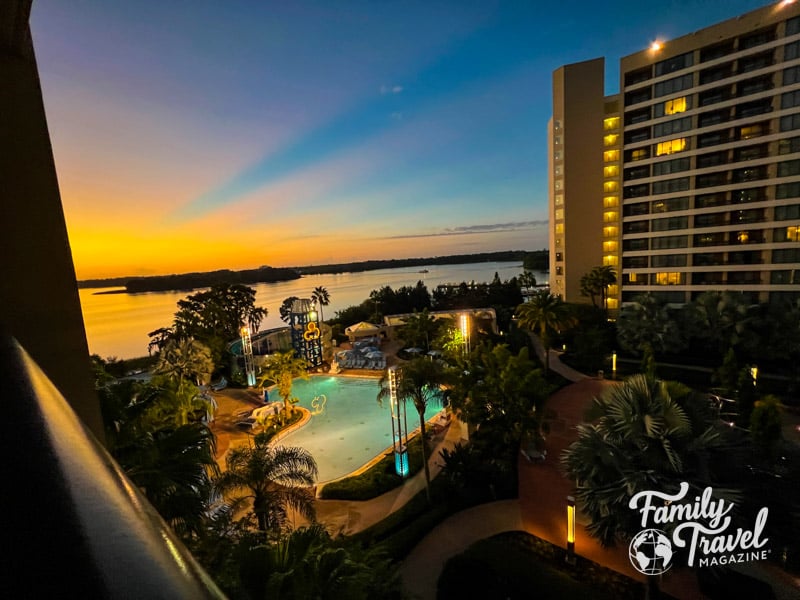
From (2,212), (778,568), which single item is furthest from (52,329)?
(778,568)

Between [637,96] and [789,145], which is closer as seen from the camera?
[789,145]

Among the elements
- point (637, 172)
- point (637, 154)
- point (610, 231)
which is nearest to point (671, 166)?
point (637, 172)

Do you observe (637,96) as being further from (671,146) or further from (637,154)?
(671,146)

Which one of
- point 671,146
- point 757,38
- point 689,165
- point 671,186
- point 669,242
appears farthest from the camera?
point 669,242

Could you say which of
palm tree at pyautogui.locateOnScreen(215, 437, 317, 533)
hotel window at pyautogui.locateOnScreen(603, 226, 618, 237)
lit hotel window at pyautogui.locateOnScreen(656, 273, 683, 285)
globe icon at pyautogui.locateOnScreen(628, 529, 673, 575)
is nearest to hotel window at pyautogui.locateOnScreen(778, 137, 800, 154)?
lit hotel window at pyautogui.locateOnScreen(656, 273, 683, 285)

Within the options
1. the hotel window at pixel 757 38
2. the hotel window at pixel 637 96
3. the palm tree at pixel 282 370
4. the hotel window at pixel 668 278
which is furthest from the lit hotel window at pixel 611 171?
the palm tree at pixel 282 370

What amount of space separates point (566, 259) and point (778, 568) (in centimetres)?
3517

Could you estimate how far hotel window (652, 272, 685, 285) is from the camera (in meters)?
34.6

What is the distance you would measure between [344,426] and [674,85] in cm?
3887

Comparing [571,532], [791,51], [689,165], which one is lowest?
[571,532]

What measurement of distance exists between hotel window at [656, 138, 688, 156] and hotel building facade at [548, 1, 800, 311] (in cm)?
7

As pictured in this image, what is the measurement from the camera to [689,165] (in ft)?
111

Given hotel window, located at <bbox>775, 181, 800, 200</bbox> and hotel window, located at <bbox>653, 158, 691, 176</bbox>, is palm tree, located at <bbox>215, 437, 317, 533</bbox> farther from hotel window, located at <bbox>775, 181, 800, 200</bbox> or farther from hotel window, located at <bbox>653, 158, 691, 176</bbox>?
hotel window, located at <bbox>653, 158, 691, 176</bbox>

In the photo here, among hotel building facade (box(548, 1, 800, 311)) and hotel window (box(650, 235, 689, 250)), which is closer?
Result: hotel building facade (box(548, 1, 800, 311))
